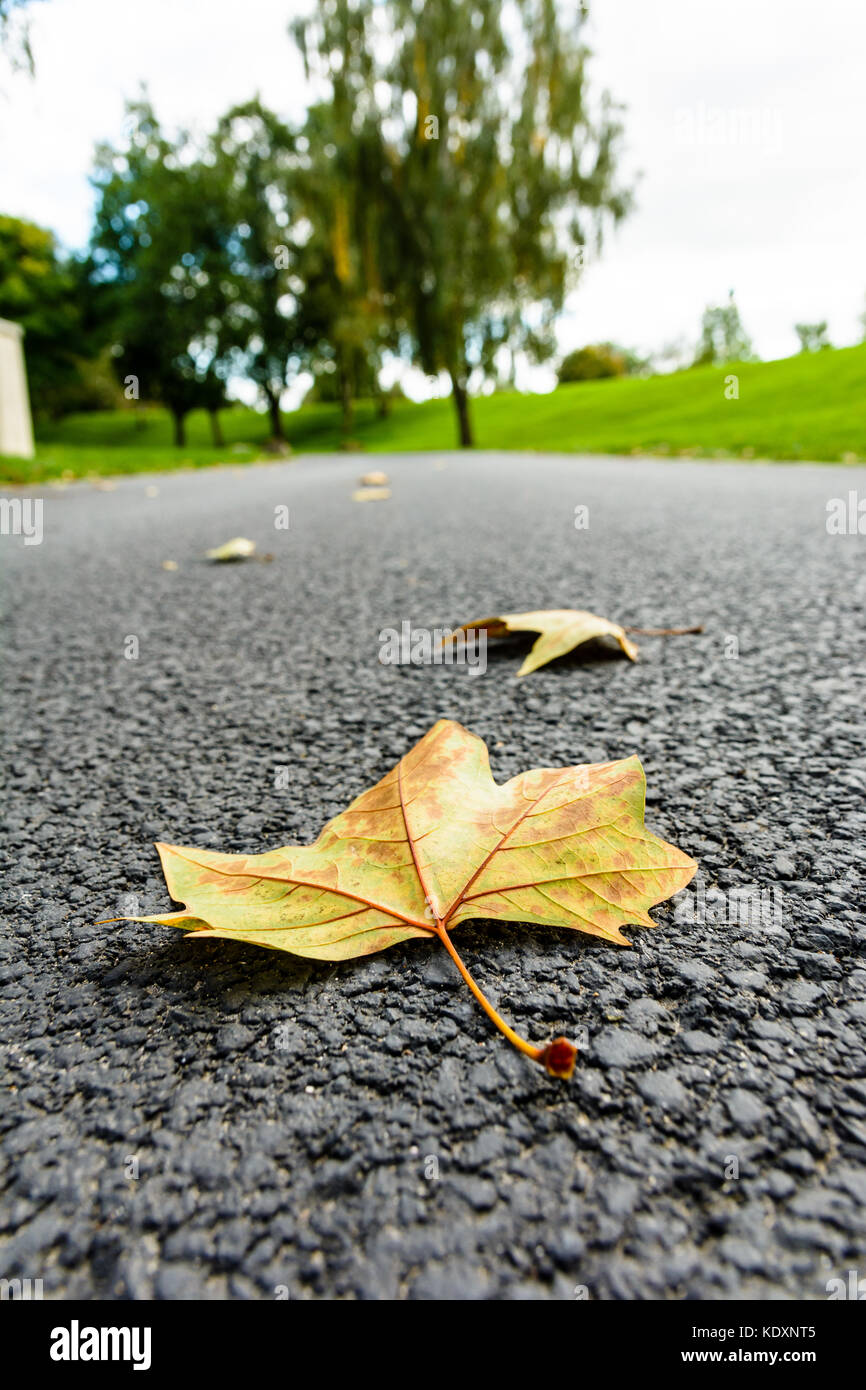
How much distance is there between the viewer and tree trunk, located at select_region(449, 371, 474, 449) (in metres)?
15.6

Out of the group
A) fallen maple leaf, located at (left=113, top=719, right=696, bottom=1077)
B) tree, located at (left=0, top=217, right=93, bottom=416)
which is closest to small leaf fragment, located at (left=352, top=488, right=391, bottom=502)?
fallen maple leaf, located at (left=113, top=719, right=696, bottom=1077)

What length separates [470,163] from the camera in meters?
13.3

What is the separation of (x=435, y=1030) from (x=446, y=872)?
168 mm

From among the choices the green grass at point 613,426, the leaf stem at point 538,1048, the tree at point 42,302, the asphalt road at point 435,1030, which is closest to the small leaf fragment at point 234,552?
the asphalt road at point 435,1030

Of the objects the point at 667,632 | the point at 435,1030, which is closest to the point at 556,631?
the point at 667,632

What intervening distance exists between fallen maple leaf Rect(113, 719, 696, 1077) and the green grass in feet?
24.9

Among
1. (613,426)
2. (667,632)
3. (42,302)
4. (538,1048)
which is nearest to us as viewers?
(538,1048)

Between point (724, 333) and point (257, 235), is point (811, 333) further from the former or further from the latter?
point (257, 235)

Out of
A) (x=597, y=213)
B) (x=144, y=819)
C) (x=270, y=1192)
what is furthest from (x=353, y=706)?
(x=597, y=213)

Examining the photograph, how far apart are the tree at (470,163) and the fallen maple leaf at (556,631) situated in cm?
1388

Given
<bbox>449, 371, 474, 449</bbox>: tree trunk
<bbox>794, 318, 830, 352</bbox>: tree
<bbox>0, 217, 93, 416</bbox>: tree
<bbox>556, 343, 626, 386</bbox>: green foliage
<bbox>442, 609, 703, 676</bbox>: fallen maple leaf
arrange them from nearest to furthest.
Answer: <bbox>442, 609, 703, 676</bbox>: fallen maple leaf, <bbox>449, 371, 474, 449</bbox>: tree trunk, <bbox>0, 217, 93, 416</bbox>: tree, <bbox>556, 343, 626, 386</bbox>: green foliage, <bbox>794, 318, 830, 352</bbox>: tree

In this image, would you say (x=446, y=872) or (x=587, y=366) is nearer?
(x=446, y=872)

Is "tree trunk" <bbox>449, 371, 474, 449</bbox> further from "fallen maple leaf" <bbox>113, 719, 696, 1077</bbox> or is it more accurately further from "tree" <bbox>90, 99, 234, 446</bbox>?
A: "fallen maple leaf" <bbox>113, 719, 696, 1077</bbox>
